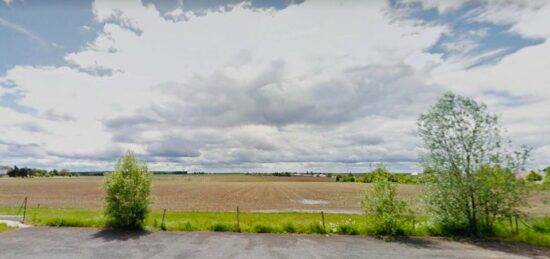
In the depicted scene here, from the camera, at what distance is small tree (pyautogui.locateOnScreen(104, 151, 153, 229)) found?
1895 cm

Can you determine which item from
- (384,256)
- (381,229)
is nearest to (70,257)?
(384,256)

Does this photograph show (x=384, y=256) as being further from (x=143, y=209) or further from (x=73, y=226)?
(x=73, y=226)

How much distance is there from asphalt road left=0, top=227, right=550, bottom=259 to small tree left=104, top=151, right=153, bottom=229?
1.15 meters

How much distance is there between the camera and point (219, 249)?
14.8m

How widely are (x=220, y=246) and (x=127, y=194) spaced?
23.0ft

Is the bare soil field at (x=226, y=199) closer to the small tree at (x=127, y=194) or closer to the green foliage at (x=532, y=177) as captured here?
the green foliage at (x=532, y=177)

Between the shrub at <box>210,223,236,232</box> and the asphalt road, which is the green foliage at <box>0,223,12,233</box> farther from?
the shrub at <box>210,223,236,232</box>

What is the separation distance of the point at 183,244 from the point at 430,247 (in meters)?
10.8

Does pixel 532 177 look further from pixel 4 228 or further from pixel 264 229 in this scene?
pixel 4 228

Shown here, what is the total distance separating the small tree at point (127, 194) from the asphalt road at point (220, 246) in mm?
1152

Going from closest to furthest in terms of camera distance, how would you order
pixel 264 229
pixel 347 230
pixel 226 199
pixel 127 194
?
pixel 347 230 → pixel 264 229 → pixel 127 194 → pixel 226 199

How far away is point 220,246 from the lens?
15.3m

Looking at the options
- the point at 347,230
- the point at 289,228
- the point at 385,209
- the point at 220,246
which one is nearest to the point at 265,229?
the point at 289,228

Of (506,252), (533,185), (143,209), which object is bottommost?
(506,252)
